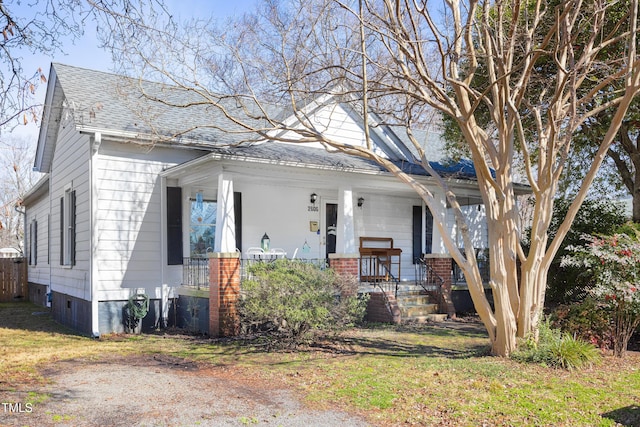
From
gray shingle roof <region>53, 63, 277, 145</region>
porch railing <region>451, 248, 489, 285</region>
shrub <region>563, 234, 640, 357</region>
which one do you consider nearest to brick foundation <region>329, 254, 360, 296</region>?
gray shingle roof <region>53, 63, 277, 145</region>

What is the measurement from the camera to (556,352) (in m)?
7.79

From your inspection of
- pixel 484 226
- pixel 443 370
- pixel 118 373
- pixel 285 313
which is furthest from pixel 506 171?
pixel 484 226

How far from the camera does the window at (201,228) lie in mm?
12766

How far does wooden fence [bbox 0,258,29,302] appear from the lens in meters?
22.2

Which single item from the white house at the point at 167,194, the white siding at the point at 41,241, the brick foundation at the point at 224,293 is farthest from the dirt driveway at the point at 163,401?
the white siding at the point at 41,241

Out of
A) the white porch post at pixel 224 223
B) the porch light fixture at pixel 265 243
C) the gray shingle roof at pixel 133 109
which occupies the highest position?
the gray shingle roof at pixel 133 109

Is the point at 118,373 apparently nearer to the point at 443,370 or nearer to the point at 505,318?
the point at 443,370

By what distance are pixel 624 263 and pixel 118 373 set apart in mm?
7652

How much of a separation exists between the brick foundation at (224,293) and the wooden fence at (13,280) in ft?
49.0

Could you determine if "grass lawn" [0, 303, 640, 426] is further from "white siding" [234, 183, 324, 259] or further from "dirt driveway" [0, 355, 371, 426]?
"white siding" [234, 183, 324, 259]

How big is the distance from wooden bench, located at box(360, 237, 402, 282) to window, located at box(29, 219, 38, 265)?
40.9 ft

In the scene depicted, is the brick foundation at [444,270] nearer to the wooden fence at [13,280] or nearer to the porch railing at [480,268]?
the porch railing at [480,268]

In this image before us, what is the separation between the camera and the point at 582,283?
1176cm

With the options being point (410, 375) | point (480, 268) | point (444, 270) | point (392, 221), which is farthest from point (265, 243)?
point (410, 375)
